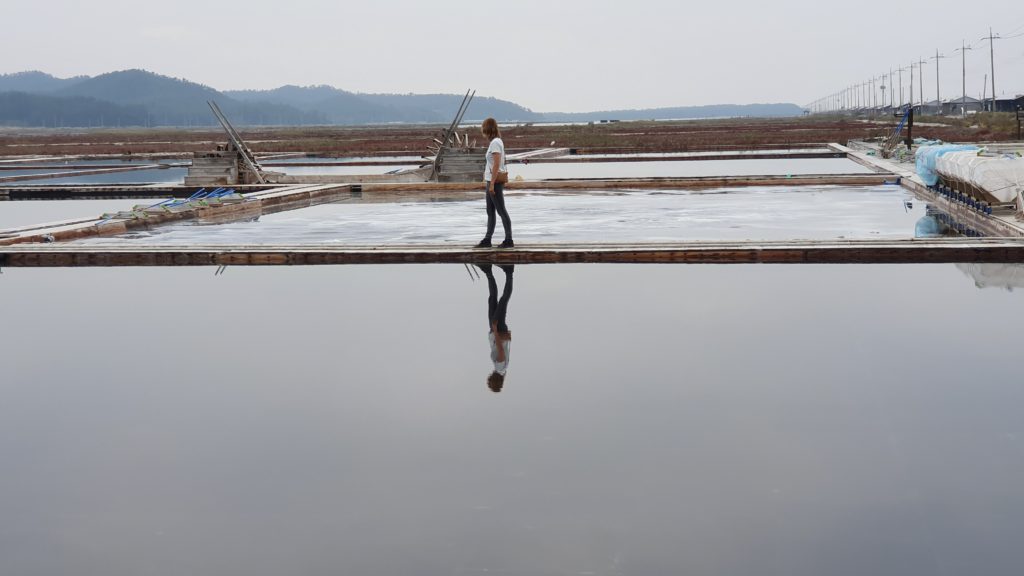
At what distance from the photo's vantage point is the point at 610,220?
16.7 meters

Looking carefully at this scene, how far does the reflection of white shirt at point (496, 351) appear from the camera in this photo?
6829 mm

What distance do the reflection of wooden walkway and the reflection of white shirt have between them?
3805mm

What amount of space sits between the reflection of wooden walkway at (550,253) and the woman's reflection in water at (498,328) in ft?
2.45

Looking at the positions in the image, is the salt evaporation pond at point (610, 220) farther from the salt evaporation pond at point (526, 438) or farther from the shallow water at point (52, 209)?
the salt evaporation pond at point (526, 438)

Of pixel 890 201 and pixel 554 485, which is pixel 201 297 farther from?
pixel 890 201

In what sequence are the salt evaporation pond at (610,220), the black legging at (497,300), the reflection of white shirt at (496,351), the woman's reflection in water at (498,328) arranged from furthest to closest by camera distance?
the salt evaporation pond at (610,220)
the black legging at (497,300)
the reflection of white shirt at (496,351)
the woman's reflection in water at (498,328)

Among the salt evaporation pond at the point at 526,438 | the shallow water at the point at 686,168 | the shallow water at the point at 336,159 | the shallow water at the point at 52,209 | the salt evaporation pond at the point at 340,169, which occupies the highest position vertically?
the shallow water at the point at 336,159

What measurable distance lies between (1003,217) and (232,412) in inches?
445

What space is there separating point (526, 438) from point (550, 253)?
628cm

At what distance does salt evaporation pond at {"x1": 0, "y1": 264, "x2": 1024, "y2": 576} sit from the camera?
413 centimetres

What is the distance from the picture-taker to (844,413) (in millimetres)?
5707

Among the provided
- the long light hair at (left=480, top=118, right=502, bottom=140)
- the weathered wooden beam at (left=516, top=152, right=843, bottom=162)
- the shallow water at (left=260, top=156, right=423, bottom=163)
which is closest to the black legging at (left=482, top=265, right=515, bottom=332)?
the long light hair at (left=480, top=118, right=502, bottom=140)

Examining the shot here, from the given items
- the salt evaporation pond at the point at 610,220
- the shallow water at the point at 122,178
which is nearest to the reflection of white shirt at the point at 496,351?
the salt evaporation pond at the point at 610,220

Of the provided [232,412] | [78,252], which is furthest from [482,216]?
[232,412]
